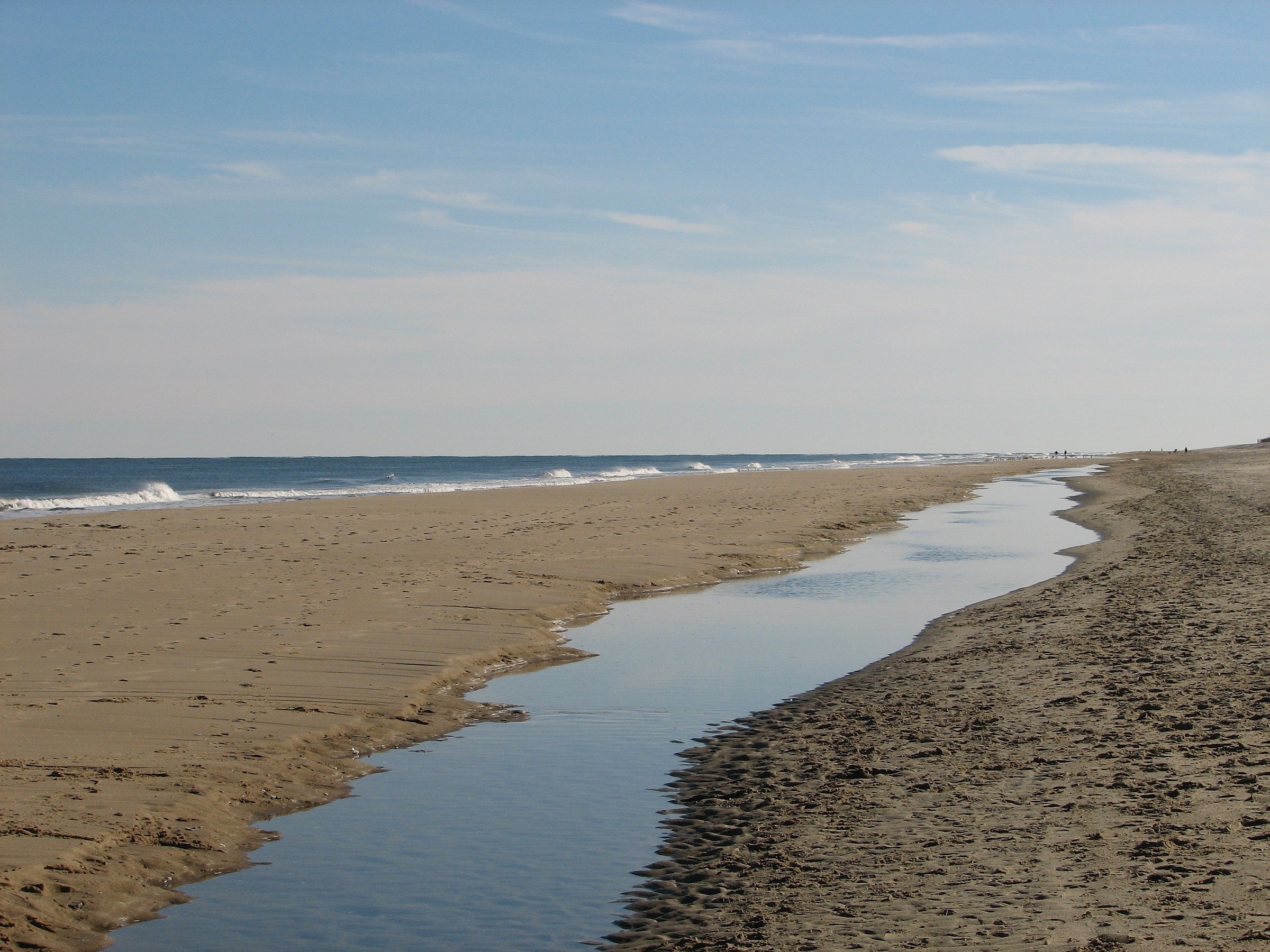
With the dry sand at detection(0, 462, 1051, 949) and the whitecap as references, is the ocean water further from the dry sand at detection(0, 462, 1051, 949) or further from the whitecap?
the dry sand at detection(0, 462, 1051, 949)

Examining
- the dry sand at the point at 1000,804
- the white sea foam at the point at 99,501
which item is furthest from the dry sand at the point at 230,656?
the white sea foam at the point at 99,501

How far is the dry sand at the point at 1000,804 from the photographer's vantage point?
543 centimetres

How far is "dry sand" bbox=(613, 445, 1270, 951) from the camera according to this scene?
17.8 feet

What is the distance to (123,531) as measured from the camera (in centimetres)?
2697

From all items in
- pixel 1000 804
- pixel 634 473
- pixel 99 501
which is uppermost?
pixel 634 473

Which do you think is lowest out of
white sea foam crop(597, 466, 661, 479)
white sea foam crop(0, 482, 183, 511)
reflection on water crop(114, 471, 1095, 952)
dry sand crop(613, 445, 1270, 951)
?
reflection on water crop(114, 471, 1095, 952)

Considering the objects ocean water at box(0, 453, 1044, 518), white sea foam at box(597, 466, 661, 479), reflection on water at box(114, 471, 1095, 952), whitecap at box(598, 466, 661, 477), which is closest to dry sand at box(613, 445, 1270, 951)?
reflection on water at box(114, 471, 1095, 952)

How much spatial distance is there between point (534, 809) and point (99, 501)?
4927cm

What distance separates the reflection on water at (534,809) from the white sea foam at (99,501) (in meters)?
37.7

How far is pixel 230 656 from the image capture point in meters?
11.9

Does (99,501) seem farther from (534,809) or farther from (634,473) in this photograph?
(634,473)

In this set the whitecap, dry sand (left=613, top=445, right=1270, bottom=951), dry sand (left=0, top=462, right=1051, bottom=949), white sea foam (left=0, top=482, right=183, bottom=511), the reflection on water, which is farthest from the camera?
the whitecap

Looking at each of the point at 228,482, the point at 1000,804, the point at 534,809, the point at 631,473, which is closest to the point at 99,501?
the point at 228,482

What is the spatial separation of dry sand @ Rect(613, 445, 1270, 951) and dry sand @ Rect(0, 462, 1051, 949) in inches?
121
